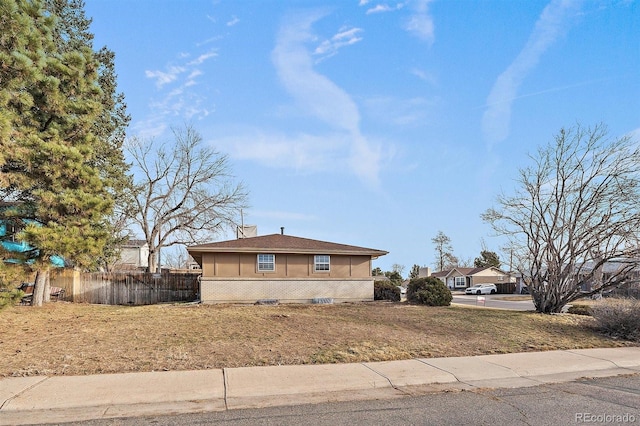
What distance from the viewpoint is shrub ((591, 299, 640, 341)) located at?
11570 millimetres

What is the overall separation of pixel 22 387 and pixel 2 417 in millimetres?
Answer: 1170

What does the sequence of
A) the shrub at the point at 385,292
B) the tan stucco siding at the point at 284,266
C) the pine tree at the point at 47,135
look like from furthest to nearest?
1. the shrub at the point at 385,292
2. the tan stucco siding at the point at 284,266
3. the pine tree at the point at 47,135

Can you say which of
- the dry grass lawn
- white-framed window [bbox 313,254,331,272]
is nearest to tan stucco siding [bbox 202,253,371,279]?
white-framed window [bbox 313,254,331,272]

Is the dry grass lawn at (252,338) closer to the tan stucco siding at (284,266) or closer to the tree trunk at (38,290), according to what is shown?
the tree trunk at (38,290)

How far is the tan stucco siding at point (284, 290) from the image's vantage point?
64.2 feet

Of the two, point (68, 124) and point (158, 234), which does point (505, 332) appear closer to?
point (68, 124)

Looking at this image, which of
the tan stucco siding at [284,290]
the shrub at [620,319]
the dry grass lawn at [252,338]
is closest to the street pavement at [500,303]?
the tan stucco siding at [284,290]

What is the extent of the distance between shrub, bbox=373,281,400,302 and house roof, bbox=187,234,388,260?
1821 millimetres

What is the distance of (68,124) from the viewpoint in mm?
13633

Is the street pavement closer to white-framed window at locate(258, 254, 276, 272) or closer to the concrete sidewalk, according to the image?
white-framed window at locate(258, 254, 276, 272)

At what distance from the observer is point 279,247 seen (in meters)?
20.4

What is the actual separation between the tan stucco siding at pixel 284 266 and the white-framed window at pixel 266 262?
16 centimetres

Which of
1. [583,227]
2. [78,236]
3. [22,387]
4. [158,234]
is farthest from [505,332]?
[158,234]

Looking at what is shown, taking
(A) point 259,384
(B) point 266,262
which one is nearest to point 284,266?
(B) point 266,262
